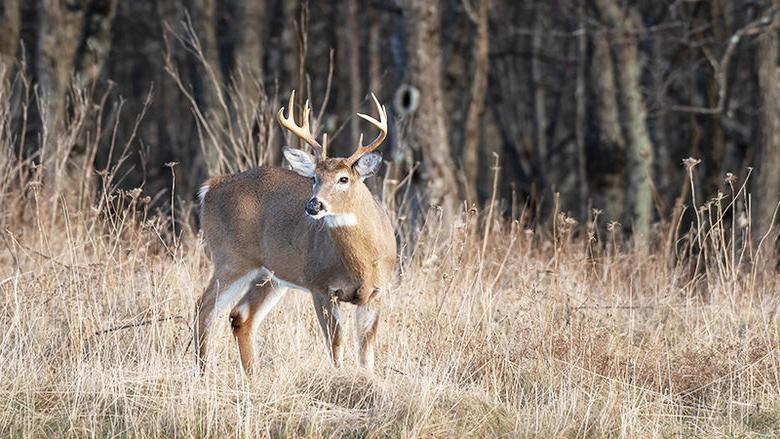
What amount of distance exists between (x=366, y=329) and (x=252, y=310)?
840 mm

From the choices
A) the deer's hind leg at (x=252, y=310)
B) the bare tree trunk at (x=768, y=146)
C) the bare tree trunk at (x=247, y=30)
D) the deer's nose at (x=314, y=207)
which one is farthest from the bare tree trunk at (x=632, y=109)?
the deer's nose at (x=314, y=207)

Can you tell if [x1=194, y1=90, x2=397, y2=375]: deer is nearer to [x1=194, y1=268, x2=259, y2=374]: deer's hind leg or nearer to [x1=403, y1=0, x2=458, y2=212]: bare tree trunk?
[x1=194, y1=268, x2=259, y2=374]: deer's hind leg

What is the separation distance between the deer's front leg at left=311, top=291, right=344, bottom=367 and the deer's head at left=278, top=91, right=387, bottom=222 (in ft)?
1.44

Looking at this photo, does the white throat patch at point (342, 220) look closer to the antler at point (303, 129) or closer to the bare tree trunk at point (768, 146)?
the antler at point (303, 129)

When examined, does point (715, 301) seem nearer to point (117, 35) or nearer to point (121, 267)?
point (121, 267)

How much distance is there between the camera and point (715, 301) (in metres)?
7.86

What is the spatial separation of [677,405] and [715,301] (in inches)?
69.0

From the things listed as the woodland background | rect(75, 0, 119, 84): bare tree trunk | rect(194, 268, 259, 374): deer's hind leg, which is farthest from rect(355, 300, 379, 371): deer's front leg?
rect(75, 0, 119, 84): bare tree trunk

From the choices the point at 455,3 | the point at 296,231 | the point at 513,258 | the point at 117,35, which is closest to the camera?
the point at 296,231

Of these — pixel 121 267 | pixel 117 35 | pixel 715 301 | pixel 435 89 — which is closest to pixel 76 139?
pixel 435 89

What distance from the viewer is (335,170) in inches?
274

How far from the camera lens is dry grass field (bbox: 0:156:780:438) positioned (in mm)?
5922

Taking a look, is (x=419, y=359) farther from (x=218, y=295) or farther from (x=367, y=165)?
(x=218, y=295)

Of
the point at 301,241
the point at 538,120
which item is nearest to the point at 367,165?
the point at 301,241
